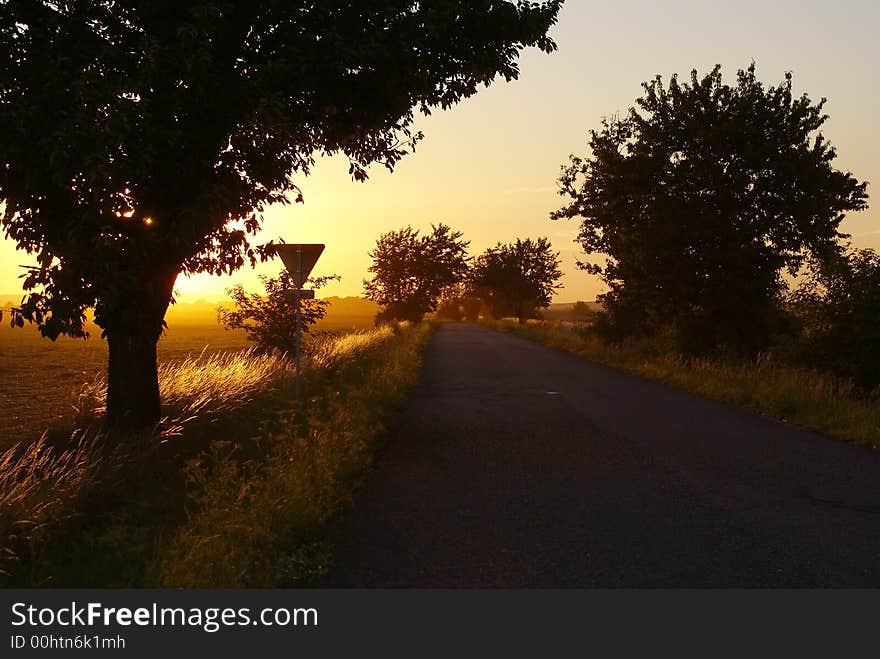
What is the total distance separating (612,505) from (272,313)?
15.3 meters

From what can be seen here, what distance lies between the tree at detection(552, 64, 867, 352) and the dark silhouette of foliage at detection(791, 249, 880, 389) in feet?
13.3

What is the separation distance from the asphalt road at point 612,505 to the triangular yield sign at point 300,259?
3.07 meters

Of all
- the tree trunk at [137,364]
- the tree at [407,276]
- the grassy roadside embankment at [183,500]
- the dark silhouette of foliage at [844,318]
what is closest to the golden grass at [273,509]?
the grassy roadside embankment at [183,500]

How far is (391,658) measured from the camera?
12.4 ft

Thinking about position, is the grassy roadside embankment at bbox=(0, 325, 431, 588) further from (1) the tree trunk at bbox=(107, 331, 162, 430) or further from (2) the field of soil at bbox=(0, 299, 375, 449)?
(2) the field of soil at bbox=(0, 299, 375, 449)

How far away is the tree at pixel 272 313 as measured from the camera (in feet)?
65.7

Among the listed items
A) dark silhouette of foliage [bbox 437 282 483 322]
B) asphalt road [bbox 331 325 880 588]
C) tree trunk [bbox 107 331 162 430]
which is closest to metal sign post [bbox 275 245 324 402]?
asphalt road [bbox 331 325 880 588]

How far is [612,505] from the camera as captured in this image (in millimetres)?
6598

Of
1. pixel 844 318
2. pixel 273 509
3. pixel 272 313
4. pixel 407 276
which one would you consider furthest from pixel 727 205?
pixel 407 276

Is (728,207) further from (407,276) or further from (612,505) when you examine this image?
(407,276)

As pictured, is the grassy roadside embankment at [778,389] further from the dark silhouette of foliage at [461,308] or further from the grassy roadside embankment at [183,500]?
the dark silhouette of foliage at [461,308]

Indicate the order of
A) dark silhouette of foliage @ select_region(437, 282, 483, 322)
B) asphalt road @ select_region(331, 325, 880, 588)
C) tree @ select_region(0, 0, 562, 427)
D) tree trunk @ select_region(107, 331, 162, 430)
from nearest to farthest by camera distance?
asphalt road @ select_region(331, 325, 880, 588) → tree @ select_region(0, 0, 562, 427) → tree trunk @ select_region(107, 331, 162, 430) → dark silhouette of foliage @ select_region(437, 282, 483, 322)

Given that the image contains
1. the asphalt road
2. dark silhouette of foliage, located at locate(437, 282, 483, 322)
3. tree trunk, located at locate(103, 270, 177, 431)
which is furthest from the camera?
dark silhouette of foliage, located at locate(437, 282, 483, 322)

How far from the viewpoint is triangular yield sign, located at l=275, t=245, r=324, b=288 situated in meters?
11.3
